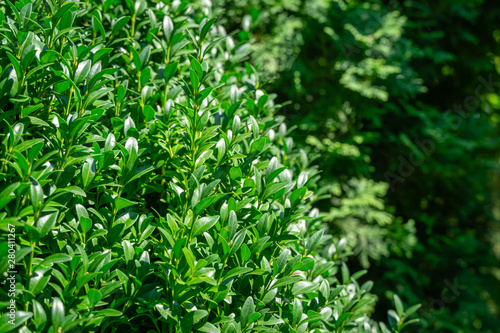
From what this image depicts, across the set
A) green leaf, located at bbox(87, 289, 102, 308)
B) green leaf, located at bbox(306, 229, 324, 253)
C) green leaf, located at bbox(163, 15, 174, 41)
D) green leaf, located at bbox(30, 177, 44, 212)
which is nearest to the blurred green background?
green leaf, located at bbox(163, 15, 174, 41)

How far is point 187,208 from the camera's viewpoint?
1.19m

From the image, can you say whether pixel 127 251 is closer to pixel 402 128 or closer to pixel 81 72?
pixel 81 72

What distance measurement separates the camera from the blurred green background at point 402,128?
356 centimetres

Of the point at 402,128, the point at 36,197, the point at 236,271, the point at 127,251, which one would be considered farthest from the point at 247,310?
the point at 402,128

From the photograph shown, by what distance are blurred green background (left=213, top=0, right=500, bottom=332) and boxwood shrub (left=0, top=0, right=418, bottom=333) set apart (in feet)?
5.27

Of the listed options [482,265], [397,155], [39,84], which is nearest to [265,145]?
[39,84]

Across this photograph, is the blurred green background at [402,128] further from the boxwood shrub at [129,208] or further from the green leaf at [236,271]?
the green leaf at [236,271]

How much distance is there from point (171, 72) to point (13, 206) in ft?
2.18

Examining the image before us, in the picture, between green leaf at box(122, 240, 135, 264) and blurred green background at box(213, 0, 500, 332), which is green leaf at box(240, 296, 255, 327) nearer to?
green leaf at box(122, 240, 135, 264)

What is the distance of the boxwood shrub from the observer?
0.98 metres

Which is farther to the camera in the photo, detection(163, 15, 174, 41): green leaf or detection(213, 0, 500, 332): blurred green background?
detection(213, 0, 500, 332): blurred green background

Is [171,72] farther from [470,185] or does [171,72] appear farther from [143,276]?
[470,185]

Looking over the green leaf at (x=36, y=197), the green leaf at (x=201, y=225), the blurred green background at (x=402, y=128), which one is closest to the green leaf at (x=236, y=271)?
the green leaf at (x=201, y=225)

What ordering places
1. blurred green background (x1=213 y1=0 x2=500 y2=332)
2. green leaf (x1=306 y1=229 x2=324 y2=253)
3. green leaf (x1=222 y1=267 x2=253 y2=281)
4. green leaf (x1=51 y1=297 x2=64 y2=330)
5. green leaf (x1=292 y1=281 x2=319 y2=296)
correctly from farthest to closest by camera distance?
blurred green background (x1=213 y1=0 x2=500 y2=332) → green leaf (x1=306 y1=229 x2=324 y2=253) → green leaf (x1=292 y1=281 x2=319 y2=296) → green leaf (x1=222 y1=267 x2=253 y2=281) → green leaf (x1=51 y1=297 x2=64 y2=330)
